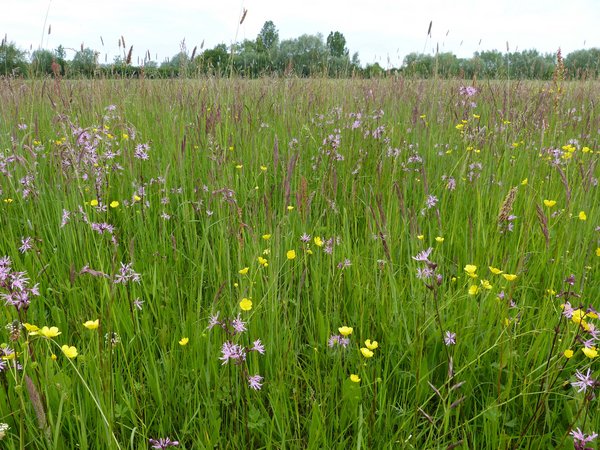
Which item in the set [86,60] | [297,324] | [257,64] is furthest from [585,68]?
[297,324]

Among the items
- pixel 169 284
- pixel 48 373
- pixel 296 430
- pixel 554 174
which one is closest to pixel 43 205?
pixel 169 284

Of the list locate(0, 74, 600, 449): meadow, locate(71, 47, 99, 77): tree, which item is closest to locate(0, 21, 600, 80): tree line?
locate(71, 47, 99, 77): tree

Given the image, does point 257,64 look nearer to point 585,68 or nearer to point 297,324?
point 585,68

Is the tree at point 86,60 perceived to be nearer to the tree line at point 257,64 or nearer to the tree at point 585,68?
the tree line at point 257,64

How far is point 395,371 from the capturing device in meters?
1.36

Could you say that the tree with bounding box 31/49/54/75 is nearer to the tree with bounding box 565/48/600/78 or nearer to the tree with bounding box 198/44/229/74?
the tree with bounding box 198/44/229/74

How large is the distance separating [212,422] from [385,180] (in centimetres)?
189

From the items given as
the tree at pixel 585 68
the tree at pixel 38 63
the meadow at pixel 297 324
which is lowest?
the meadow at pixel 297 324

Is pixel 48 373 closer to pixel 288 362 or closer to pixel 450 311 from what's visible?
pixel 288 362

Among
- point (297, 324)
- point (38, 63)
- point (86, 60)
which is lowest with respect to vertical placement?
point (297, 324)

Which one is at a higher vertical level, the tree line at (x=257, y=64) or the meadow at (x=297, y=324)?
the tree line at (x=257, y=64)

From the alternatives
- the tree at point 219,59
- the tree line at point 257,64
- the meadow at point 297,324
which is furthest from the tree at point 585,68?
the meadow at point 297,324

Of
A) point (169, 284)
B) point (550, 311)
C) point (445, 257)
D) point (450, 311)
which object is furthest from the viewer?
point (445, 257)

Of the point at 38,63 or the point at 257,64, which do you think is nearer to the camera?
the point at 38,63
